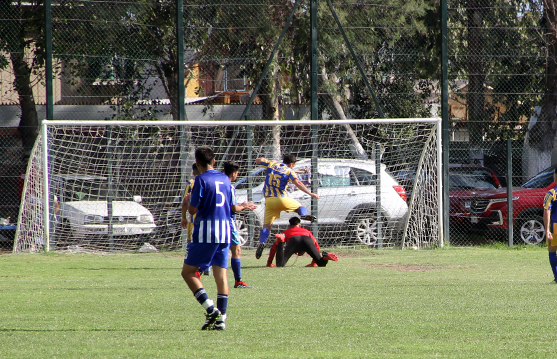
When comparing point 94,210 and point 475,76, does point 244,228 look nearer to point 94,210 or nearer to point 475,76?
point 94,210

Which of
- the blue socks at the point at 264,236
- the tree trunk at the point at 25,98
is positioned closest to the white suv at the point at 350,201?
the blue socks at the point at 264,236

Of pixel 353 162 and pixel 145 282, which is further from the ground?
pixel 353 162

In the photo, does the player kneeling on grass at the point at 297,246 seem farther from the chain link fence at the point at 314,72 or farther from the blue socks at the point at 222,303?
the blue socks at the point at 222,303

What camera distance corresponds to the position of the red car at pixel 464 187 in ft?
52.5

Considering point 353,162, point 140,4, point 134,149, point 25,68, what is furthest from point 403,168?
point 25,68

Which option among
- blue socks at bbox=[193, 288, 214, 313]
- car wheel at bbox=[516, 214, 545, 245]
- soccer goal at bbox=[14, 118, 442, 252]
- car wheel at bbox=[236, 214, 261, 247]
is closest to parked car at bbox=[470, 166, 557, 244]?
car wheel at bbox=[516, 214, 545, 245]

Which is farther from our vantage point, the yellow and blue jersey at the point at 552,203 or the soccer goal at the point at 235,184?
the soccer goal at the point at 235,184

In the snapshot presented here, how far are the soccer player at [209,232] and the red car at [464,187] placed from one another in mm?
10224

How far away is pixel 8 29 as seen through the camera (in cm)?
1512

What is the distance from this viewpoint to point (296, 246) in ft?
39.0

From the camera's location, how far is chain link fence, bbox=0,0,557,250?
15234mm

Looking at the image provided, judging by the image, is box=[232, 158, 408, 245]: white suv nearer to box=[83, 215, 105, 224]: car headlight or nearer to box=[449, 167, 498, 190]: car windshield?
box=[449, 167, 498, 190]: car windshield

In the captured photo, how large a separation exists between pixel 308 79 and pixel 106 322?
413 inches

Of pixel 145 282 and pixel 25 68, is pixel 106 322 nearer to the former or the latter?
pixel 145 282
